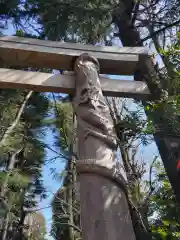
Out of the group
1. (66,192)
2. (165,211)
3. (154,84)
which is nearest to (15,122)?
(66,192)

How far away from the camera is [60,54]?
259cm

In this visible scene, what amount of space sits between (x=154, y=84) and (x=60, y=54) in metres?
0.82

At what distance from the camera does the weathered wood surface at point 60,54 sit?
2557 mm

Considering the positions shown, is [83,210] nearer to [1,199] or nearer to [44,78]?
[44,78]

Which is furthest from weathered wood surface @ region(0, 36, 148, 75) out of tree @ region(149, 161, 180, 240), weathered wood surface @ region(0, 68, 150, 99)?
tree @ region(149, 161, 180, 240)

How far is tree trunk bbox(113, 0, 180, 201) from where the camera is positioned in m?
2.26

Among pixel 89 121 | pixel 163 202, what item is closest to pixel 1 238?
pixel 163 202

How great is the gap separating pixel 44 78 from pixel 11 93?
1302mm

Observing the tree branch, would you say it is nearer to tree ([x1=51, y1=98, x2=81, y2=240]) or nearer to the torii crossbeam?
tree ([x1=51, y1=98, x2=81, y2=240])

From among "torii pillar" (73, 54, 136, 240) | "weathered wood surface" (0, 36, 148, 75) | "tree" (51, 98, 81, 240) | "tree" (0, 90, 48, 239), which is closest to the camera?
"torii pillar" (73, 54, 136, 240)

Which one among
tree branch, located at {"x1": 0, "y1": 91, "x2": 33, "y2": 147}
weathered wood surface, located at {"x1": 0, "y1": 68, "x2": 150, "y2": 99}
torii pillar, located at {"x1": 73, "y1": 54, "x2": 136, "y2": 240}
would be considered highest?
tree branch, located at {"x1": 0, "y1": 91, "x2": 33, "y2": 147}

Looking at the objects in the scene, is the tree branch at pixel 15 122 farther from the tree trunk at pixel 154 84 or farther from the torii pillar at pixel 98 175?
the torii pillar at pixel 98 175

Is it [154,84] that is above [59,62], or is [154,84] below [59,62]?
below

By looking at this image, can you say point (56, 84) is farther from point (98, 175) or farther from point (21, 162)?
point (21, 162)
